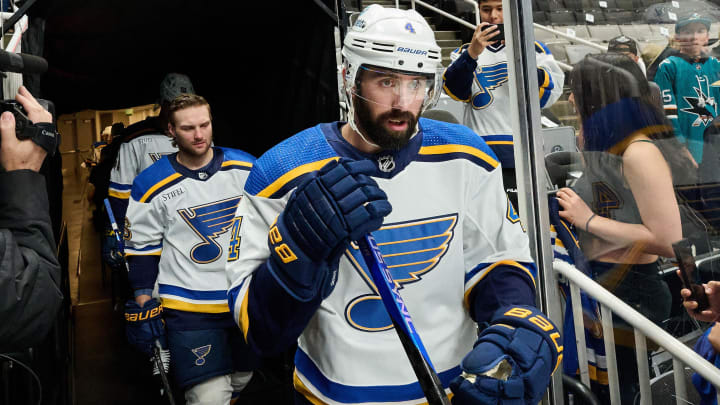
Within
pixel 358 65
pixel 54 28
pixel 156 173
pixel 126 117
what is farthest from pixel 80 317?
pixel 358 65

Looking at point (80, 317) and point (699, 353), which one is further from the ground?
point (699, 353)

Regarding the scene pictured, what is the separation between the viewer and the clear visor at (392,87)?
143 centimetres

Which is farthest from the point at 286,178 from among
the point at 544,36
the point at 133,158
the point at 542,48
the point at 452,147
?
the point at 133,158

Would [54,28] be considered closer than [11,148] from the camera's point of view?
No

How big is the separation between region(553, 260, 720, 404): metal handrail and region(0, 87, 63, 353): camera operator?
56.5 inches

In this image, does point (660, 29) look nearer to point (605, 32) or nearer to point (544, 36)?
point (605, 32)

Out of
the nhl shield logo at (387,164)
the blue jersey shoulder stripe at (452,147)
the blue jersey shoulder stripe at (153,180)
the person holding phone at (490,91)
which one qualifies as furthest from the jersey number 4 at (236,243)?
the person holding phone at (490,91)

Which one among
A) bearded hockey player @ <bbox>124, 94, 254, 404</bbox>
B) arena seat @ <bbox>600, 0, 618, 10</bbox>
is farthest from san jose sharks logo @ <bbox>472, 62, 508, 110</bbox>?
arena seat @ <bbox>600, 0, 618, 10</bbox>

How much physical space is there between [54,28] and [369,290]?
12.4 ft

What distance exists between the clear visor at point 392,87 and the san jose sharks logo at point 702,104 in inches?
22.9

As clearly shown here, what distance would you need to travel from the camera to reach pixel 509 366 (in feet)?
3.94

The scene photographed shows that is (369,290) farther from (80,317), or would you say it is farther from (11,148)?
(80,317)

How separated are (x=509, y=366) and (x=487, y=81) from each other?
239cm

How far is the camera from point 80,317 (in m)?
5.88
